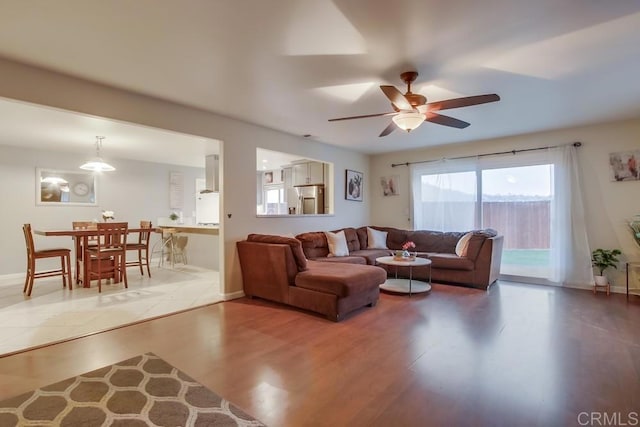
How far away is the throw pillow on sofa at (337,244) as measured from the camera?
5227mm

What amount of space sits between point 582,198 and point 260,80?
4930 mm

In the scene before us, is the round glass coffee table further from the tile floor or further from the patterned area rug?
the patterned area rug

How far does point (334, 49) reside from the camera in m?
2.44

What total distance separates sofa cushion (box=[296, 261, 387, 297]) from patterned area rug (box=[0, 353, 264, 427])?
5.28 ft

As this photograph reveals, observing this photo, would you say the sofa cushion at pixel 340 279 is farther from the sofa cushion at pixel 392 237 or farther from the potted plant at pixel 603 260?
the potted plant at pixel 603 260

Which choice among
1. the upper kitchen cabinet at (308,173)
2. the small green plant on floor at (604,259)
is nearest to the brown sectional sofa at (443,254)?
the small green plant on floor at (604,259)

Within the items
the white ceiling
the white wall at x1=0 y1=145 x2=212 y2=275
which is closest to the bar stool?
the white wall at x1=0 y1=145 x2=212 y2=275

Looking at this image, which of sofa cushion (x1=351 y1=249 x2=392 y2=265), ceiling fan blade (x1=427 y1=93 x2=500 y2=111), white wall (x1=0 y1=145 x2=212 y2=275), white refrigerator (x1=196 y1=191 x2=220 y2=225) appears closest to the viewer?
ceiling fan blade (x1=427 y1=93 x2=500 y2=111)

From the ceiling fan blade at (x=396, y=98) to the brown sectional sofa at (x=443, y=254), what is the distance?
262 cm

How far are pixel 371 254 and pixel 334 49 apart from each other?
12.0ft

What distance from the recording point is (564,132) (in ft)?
15.9

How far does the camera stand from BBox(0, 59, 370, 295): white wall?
9.01ft

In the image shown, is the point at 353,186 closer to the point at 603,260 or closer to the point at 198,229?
the point at 198,229

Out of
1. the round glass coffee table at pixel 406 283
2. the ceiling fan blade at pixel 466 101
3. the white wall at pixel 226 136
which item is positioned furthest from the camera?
the round glass coffee table at pixel 406 283
